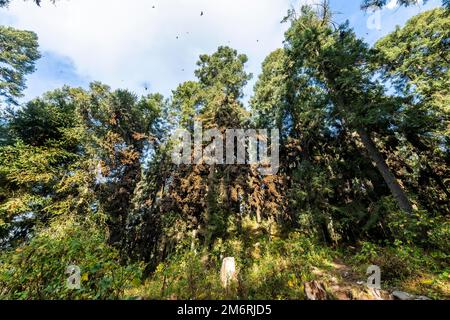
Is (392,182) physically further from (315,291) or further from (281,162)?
(315,291)

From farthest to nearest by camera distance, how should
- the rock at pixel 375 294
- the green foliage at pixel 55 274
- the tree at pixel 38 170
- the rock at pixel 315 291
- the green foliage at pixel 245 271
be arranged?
the tree at pixel 38 170, the green foliage at pixel 245 271, the rock at pixel 375 294, the rock at pixel 315 291, the green foliage at pixel 55 274

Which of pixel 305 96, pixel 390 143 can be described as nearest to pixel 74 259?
pixel 305 96

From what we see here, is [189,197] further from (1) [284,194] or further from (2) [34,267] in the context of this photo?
(2) [34,267]

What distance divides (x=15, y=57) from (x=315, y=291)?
24.0m

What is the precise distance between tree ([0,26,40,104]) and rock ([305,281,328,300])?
22.3 meters

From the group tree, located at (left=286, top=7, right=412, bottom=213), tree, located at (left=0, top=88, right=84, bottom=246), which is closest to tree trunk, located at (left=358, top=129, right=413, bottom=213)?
tree, located at (left=286, top=7, right=412, bottom=213)

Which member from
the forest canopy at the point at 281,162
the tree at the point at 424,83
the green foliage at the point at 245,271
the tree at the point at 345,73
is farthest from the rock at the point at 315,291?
the tree at the point at 424,83

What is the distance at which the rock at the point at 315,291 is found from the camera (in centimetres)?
422

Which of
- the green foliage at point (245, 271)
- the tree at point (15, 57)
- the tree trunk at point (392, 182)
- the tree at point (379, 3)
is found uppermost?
the tree at point (15, 57)

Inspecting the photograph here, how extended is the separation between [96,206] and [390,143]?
18370 millimetres

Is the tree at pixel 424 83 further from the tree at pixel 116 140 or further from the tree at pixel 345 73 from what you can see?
the tree at pixel 116 140

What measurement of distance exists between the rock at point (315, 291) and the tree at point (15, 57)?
877 inches

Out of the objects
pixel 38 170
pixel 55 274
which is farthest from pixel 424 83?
pixel 38 170

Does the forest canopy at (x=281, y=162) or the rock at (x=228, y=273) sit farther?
the forest canopy at (x=281, y=162)
